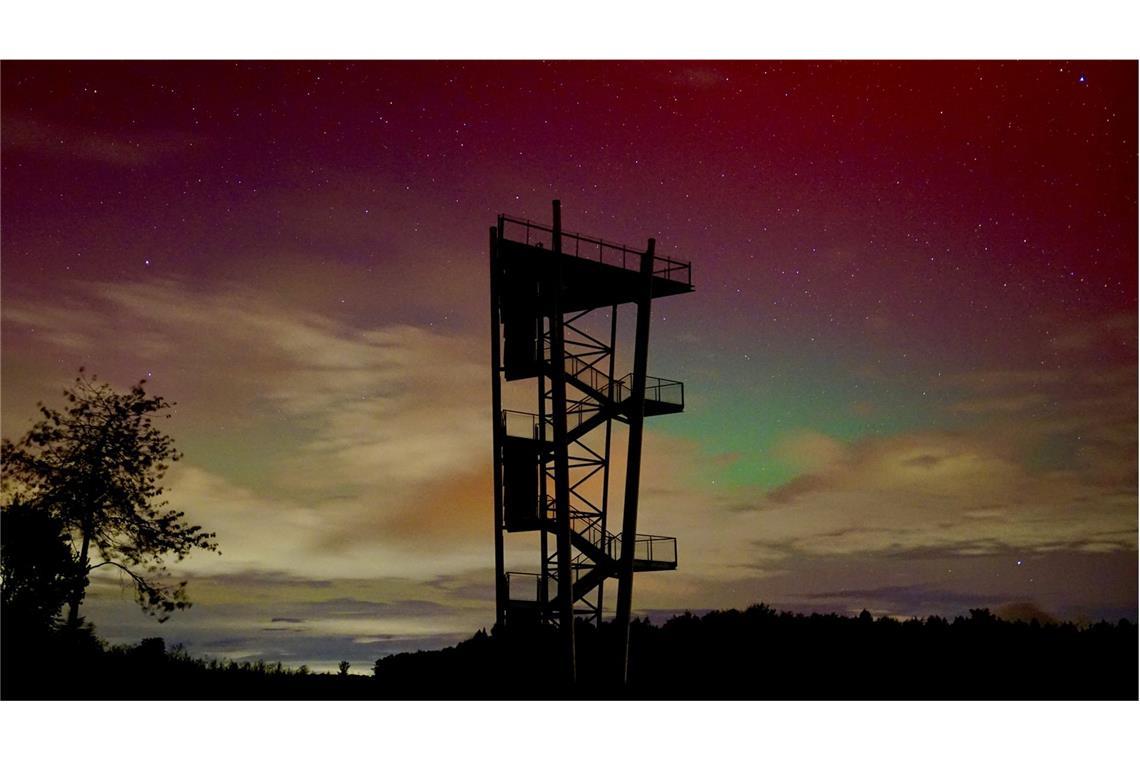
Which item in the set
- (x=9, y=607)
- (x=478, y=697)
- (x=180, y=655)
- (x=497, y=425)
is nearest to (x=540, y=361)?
(x=497, y=425)

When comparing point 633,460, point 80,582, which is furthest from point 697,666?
point 80,582

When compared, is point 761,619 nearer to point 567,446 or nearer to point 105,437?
point 567,446

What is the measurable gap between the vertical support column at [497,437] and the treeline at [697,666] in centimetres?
91

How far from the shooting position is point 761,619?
38.8 meters

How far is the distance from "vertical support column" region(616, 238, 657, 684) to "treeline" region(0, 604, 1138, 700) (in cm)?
104

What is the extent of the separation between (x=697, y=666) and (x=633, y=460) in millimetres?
9778

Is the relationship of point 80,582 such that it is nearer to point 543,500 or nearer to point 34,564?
point 34,564

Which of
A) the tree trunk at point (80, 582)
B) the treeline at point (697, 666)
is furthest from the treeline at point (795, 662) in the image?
the tree trunk at point (80, 582)

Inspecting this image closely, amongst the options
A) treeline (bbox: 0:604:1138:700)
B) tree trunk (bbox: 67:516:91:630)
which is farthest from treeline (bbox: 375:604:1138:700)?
tree trunk (bbox: 67:516:91:630)

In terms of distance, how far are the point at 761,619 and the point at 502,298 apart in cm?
1601

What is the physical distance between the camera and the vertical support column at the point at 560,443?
27.0 m

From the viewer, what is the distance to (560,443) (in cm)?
2786

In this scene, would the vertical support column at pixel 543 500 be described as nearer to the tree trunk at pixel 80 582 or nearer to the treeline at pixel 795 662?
the treeline at pixel 795 662

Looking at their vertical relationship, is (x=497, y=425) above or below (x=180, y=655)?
above
